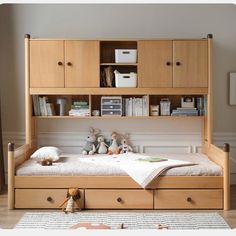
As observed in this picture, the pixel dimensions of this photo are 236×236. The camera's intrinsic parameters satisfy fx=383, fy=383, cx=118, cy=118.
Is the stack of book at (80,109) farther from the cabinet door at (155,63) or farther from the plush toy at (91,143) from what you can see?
the cabinet door at (155,63)

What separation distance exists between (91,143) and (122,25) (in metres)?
1.36

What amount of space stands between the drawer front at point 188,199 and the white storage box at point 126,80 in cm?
116

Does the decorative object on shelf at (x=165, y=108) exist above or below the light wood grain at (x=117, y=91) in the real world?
below

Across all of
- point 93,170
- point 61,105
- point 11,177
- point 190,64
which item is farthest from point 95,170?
point 190,64

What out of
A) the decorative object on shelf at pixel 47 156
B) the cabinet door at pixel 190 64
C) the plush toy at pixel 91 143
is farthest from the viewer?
the plush toy at pixel 91 143

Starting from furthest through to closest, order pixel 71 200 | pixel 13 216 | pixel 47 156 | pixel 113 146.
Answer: pixel 113 146
pixel 47 156
pixel 71 200
pixel 13 216

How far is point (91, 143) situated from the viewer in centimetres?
423

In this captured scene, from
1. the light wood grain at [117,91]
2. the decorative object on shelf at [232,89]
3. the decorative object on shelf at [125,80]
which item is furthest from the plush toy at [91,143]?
the decorative object on shelf at [232,89]

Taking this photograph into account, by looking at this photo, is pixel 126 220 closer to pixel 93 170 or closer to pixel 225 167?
pixel 93 170

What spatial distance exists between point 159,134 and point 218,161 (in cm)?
92

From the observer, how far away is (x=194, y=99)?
4121 millimetres

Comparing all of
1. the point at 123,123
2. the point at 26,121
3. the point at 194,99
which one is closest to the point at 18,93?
the point at 26,121

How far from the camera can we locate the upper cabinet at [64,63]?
12.8 ft

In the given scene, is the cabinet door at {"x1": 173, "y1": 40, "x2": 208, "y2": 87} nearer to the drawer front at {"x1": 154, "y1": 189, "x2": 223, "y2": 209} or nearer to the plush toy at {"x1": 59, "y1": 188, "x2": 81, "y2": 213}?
the drawer front at {"x1": 154, "y1": 189, "x2": 223, "y2": 209}
